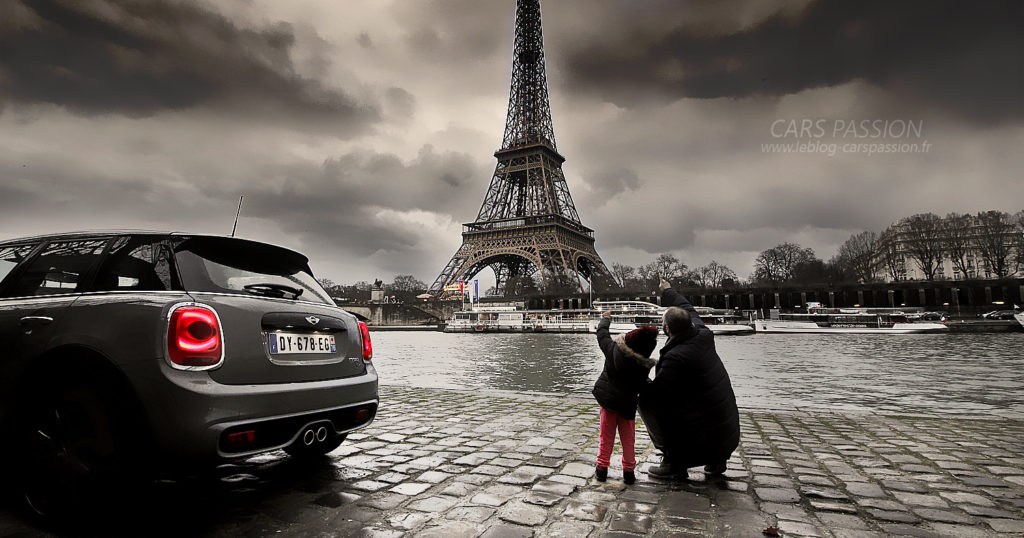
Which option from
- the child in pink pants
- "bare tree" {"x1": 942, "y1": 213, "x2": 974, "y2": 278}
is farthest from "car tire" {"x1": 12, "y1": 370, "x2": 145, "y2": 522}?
"bare tree" {"x1": 942, "y1": 213, "x2": 974, "y2": 278}

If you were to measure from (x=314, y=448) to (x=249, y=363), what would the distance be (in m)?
0.82

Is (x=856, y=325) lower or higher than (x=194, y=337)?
lower

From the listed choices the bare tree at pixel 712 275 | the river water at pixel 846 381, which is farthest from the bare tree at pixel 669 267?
the river water at pixel 846 381

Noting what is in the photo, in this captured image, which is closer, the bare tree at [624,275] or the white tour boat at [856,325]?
the white tour boat at [856,325]

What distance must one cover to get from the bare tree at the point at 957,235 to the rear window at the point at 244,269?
8255cm

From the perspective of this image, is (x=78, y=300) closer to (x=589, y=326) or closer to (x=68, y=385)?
(x=68, y=385)

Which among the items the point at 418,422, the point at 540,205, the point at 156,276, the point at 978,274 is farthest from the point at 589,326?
the point at 978,274

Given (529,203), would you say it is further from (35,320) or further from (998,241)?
(998,241)

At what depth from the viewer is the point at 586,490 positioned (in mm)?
3238

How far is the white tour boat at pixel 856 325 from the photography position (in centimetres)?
3909

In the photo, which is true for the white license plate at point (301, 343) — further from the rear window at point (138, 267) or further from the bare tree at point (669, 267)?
the bare tree at point (669, 267)

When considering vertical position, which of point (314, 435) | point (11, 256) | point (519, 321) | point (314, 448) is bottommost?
point (519, 321)

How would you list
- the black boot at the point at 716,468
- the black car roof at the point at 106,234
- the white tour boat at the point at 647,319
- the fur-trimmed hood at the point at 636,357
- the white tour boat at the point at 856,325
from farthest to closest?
the white tour boat at the point at 647,319
the white tour boat at the point at 856,325
the black boot at the point at 716,468
the fur-trimmed hood at the point at 636,357
the black car roof at the point at 106,234

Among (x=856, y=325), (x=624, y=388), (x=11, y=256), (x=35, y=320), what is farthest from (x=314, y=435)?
(x=856, y=325)
